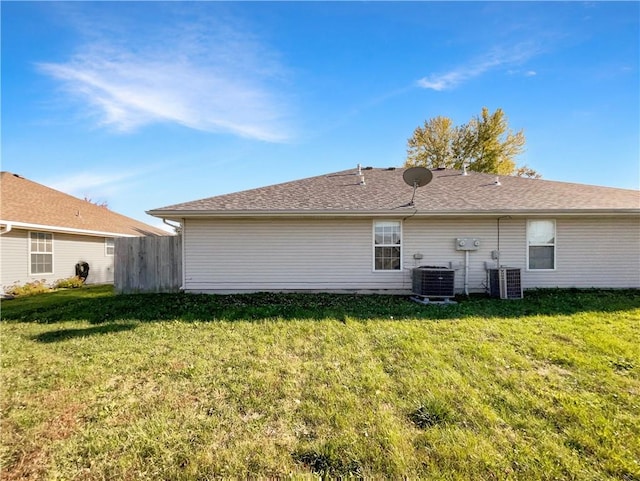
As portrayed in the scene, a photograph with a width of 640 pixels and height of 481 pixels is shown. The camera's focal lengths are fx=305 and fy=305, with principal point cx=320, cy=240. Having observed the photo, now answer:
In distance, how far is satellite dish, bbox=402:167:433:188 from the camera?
838cm

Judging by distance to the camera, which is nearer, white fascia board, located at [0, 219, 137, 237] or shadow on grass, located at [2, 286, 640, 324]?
shadow on grass, located at [2, 286, 640, 324]

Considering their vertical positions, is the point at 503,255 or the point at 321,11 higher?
the point at 321,11

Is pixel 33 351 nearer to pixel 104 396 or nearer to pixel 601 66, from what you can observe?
pixel 104 396

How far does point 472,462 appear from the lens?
225 cm

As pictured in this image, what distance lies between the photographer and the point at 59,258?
1189cm

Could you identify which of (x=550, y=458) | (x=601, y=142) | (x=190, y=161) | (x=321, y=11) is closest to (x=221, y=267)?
(x=190, y=161)

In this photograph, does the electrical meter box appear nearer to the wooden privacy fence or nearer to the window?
the window

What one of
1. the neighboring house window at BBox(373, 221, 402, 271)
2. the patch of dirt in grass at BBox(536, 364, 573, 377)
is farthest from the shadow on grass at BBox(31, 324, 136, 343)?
the patch of dirt in grass at BBox(536, 364, 573, 377)

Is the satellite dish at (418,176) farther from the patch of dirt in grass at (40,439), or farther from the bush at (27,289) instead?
the bush at (27,289)

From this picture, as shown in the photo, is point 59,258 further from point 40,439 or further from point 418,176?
point 418,176

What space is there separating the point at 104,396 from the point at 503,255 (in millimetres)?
9415

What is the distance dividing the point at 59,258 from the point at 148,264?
5.62m

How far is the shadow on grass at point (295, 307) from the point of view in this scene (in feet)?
20.8

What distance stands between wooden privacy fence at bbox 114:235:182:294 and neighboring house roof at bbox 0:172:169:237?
13.2 ft
